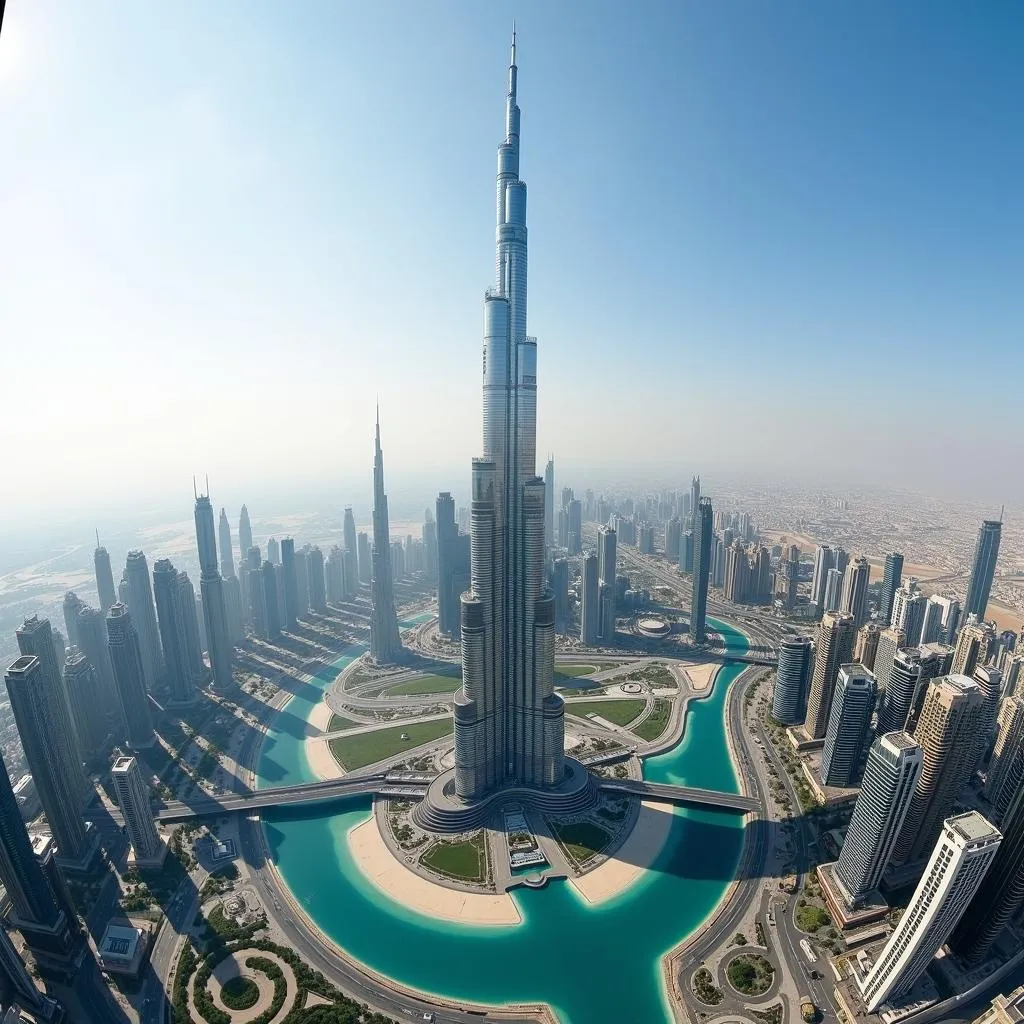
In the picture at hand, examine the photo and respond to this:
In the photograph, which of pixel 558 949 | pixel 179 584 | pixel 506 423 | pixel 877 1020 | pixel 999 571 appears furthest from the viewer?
pixel 999 571

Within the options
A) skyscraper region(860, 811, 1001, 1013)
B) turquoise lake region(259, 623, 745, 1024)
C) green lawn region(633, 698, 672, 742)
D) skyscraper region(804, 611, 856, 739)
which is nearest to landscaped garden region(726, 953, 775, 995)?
turquoise lake region(259, 623, 745, 1024)

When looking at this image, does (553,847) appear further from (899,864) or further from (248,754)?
(248,754)

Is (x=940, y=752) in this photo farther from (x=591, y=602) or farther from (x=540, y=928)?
(x=591, y=602)

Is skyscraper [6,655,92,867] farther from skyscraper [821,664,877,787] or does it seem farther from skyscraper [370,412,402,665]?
skyscraper [821,664,877,787]

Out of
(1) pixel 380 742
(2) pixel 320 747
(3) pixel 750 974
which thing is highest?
(3) pixel 750 974

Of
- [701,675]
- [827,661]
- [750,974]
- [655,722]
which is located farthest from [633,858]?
[701,675]

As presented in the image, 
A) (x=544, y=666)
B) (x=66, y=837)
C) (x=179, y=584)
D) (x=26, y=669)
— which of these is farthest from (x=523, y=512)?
(x=179, y=584)
